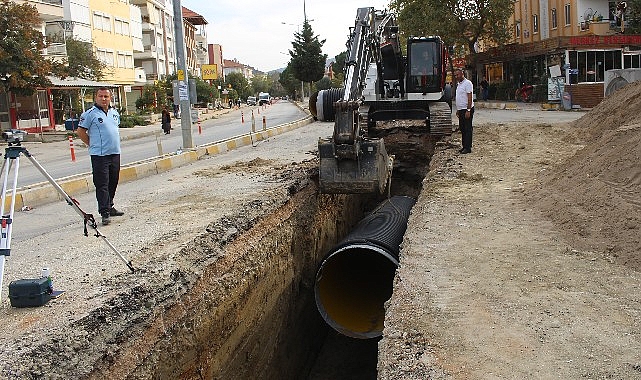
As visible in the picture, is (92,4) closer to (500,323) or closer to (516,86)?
(516,86)

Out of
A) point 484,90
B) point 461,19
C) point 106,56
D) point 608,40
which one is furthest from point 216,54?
point 608,40

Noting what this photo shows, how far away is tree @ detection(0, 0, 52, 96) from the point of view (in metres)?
23.8

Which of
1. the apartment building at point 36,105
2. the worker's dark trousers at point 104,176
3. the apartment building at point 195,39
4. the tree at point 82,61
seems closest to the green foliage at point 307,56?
the tree at point 82,61

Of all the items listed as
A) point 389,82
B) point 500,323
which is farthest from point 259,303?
point 389,82

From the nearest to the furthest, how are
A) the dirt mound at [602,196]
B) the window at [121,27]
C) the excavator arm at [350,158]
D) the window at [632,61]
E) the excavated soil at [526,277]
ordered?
the excavated soil at [526,277]
the dirt mound at [602,196]
the excavator arm at [350,158]
the window at [632,61]
the window at [121,27]

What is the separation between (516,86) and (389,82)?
26547 mm

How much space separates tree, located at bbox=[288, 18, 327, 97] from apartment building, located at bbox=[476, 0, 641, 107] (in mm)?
16732

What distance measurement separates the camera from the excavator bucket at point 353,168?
8484 mm

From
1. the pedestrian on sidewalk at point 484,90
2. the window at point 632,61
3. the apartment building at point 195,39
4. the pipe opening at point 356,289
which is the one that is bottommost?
the pipe opening at point 356,289

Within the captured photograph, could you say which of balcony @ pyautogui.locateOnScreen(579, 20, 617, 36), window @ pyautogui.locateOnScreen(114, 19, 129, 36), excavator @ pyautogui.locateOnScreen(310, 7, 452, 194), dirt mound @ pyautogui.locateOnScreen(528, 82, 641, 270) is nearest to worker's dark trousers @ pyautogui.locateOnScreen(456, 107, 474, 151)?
excavator @ pyautogui.locateOnScreen(310, 7, 452, 194)

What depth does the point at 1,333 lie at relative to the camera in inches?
175

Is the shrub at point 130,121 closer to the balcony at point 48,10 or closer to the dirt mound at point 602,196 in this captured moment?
the balcony at point 48,10

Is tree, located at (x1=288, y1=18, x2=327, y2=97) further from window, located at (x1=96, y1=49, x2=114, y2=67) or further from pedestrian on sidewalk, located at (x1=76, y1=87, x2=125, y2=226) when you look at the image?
pedestrian on sidewalk, located at (x1=76, y1=87, x2=125, y2=226)

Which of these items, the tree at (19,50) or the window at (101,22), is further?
the window at (101,22)
